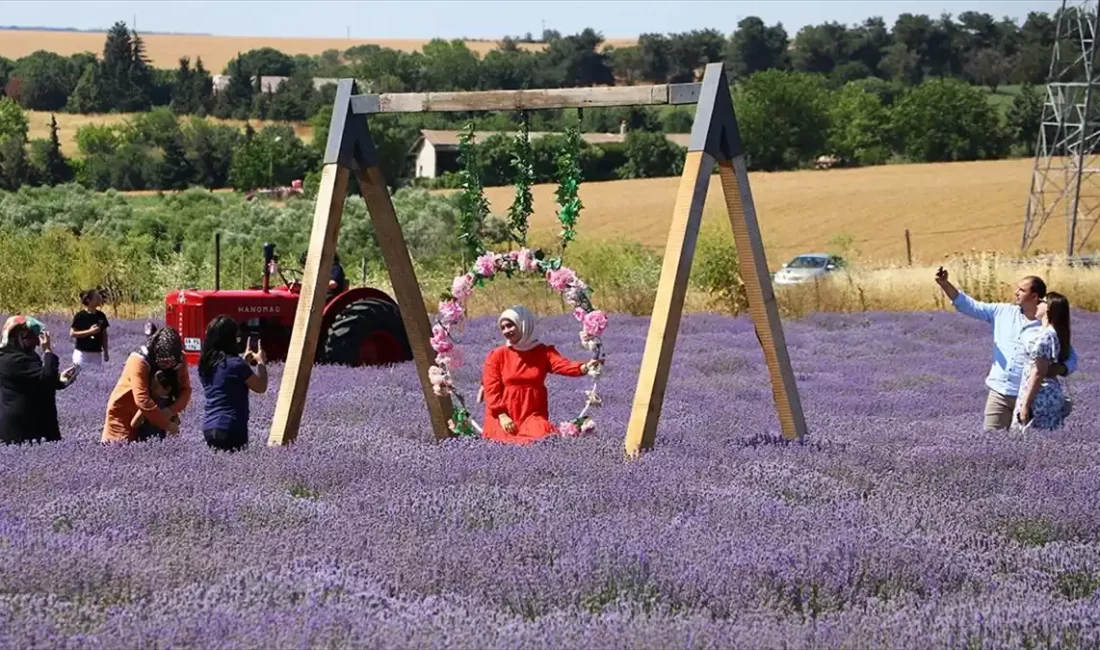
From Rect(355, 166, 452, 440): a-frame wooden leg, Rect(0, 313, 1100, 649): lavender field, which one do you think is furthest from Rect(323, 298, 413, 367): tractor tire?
Rect(0, 313, 1100, 649): lavender field

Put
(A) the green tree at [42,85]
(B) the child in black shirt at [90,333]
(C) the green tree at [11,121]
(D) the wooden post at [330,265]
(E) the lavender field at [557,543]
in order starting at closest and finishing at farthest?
(E) the lavender field at [557,543] → (D) the wooden post at [330,265] → (B) the child in black shirt at [90,333] → (C) the green tree at [11,121] → (A) the green tree at [42,85]

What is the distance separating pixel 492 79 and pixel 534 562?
131448 mm

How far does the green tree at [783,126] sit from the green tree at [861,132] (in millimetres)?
949

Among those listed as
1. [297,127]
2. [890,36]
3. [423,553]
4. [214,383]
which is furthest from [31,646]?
[890,36]

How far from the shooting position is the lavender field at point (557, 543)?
17.1 feet

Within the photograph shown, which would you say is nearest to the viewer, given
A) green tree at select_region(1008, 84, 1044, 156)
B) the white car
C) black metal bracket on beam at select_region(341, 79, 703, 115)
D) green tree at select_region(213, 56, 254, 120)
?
black metal bracket on beam at select_region(341, 79, 703, 115)

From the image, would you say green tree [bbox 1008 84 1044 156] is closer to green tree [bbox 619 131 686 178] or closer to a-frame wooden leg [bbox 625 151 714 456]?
green tree [bbox 619 131 686 178]

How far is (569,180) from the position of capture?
1012 centimetres

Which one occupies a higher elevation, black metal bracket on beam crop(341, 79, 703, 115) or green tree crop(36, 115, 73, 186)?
black metal bracket on beam crop(341, 79, 703, 115)

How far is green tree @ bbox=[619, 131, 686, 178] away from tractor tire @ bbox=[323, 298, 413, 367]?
66.8 metres

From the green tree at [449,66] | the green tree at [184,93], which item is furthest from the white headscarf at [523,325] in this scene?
the green tree at [184,93]

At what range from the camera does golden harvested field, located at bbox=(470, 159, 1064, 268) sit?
5634 cm

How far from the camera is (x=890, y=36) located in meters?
153

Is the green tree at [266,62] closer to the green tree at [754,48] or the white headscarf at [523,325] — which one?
the green tree at [754,48]
